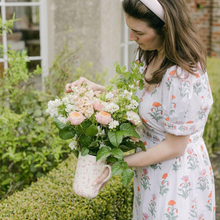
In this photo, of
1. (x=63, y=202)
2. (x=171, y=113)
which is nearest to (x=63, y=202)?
(x=63, y=202)

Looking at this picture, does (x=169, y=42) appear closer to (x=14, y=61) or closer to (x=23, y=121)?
(x=14, y=61)

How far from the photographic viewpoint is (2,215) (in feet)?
7.47

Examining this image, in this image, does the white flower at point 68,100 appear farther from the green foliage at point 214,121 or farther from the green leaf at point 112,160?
the green foliage at point 214,121

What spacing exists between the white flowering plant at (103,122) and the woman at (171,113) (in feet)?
0.29

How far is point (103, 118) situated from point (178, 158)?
48cm

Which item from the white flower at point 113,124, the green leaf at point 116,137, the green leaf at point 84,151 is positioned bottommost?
the green leaf at point 84,151

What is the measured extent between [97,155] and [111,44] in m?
2.85

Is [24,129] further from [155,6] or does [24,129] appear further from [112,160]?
[155,6]

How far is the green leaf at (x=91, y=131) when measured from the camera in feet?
5.50

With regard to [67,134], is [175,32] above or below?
above

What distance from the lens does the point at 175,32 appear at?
166cm

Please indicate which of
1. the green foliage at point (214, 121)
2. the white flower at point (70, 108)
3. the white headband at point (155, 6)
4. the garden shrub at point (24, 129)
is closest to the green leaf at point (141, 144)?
the white flower at point (70, 108)

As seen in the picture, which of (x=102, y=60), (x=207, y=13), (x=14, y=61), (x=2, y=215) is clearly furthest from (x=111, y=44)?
(x=207, y=13)

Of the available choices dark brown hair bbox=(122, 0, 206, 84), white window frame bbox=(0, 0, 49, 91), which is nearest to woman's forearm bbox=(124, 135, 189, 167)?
dark brown hair bbox=(122, 0, 206, 84)
